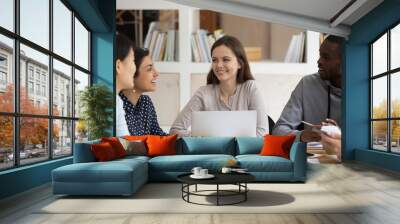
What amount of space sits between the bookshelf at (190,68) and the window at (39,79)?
1.52 m

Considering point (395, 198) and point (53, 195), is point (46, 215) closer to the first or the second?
point (53, 195)

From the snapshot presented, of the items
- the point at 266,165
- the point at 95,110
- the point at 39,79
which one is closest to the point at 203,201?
the point at 266,165

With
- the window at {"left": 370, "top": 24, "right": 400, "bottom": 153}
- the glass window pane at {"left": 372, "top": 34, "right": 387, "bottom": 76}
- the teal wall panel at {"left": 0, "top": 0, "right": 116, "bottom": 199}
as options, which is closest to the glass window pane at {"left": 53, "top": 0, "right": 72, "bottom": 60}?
the teal wall panel at {"left": 0, "top": 0, "right": 116, "bottom": 199}

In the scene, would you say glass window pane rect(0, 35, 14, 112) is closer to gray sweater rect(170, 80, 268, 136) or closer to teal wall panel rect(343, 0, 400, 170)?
gray sweater rect(170, 80, 268, 136)

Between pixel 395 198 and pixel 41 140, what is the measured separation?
4.36m

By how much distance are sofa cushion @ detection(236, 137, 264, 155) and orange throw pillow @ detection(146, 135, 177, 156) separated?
1011 millimetres

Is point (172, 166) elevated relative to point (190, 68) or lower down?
lower down

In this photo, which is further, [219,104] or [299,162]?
[219,104]

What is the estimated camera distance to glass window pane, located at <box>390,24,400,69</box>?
7.18m

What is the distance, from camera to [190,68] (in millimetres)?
8258

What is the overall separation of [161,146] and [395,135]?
3.92 m

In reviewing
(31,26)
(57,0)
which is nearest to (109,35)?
(57,0)

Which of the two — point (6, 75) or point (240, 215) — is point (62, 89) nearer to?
point (6, 75)

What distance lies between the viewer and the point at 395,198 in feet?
15.3
